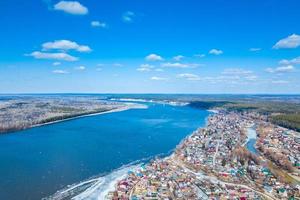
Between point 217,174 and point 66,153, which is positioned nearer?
point 217,174

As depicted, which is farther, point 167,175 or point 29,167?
point 29,167

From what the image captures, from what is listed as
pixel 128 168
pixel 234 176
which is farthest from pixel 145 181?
pixel 234 176

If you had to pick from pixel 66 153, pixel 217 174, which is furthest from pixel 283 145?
pixel 66 153

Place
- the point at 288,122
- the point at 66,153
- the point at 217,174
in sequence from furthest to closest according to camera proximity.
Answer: the point at 288,122 < the point at 66,153 < the point at 217,174

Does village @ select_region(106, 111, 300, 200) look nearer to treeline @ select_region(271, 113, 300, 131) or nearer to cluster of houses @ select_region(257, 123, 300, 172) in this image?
cluster of houses @ select_region(257, 123, 300, 172)

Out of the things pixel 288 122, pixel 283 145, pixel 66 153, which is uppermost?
pixel 288 122

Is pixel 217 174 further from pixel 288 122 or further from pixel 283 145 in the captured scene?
pixel 288 122

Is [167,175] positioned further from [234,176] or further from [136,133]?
[136,133]
